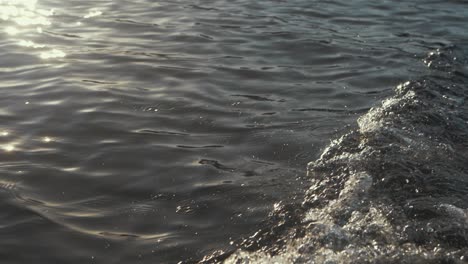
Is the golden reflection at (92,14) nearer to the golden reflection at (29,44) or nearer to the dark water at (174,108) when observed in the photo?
the dark water at (174,108)

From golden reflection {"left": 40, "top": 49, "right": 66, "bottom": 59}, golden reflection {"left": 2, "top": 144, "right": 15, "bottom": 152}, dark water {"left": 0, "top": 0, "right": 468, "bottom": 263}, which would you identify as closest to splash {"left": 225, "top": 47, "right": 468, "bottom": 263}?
dark water {"left": 0, "top": 0, "right": 468, "bottom": 263}

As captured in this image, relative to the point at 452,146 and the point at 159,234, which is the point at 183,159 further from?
the point at 452,146

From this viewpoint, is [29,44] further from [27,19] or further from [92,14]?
[92,14]

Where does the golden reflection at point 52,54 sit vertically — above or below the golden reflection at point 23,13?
below

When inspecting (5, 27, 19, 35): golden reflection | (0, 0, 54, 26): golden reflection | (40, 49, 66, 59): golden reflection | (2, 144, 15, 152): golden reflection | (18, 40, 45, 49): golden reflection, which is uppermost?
(0, 0, 54, 26): golden reflection

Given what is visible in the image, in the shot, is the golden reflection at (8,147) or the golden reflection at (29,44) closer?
the golden reflection at (8,147)

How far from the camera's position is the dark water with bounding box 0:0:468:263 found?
4043mm

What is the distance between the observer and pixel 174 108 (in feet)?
19.6

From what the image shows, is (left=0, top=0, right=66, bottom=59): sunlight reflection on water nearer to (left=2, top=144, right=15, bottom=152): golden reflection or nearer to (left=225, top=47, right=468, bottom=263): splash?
(left=2, top=144, right=15, bottom=152): golden reflection

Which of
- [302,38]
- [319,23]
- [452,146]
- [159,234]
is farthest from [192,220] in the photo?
[319,23]

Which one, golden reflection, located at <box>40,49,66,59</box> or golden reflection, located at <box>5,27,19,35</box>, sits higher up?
golden reflection, located at <box>5,27,19,35</box>

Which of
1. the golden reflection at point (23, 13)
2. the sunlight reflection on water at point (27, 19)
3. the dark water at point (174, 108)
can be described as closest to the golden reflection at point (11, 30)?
the sunlight reflection on water at point (27, 19)

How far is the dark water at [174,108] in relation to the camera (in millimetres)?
4043

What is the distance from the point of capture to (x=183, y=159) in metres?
4.94
